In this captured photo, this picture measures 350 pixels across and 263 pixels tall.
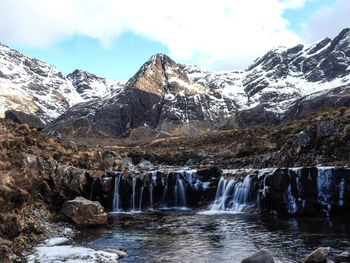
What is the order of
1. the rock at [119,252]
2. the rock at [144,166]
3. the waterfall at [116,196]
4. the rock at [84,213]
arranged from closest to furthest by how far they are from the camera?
the rock at [119,252] → the rock at [84,213] → the waterfall at [116,196] → the rock at [144,166]

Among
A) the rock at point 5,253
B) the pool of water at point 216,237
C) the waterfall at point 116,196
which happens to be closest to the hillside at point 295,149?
the pool of water at point 216,237

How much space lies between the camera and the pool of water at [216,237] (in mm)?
21266

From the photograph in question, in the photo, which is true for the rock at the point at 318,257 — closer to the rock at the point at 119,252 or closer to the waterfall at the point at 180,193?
the rock at the point at 119,252

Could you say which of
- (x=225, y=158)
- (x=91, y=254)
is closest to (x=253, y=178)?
(x=91, y=254)

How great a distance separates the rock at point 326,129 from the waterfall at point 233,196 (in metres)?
13.9

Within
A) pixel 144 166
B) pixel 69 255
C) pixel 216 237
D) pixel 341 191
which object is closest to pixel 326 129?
pixel 341 191

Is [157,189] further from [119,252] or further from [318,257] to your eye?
[318,257]

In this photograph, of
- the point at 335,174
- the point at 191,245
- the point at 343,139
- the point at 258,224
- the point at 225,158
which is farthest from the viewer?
the point at 225,158

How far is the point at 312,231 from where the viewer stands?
27.3 metres

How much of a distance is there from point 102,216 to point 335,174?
2414cm

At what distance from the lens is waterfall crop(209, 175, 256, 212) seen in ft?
136

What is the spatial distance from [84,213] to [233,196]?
65.8ft

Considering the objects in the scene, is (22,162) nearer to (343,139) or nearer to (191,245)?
(191,245)

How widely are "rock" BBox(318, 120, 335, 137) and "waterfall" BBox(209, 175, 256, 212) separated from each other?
13880 mm
